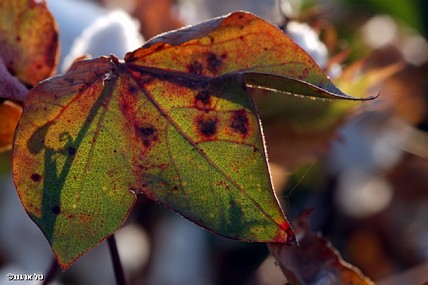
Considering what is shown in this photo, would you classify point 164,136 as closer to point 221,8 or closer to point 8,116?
point 8,116

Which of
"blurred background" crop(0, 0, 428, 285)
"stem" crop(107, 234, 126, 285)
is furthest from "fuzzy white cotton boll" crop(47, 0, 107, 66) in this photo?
"stem" crop(107, 234, 126, 285)

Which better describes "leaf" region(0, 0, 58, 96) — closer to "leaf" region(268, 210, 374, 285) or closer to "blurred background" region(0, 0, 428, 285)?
"blurred background" region(0, 0, 428, 285)

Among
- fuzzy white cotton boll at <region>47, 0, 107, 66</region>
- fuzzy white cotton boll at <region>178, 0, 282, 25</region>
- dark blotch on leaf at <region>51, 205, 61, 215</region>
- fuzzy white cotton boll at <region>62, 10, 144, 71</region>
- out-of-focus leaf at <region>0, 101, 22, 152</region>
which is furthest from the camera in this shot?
fuzzy white cotton boll at <region>178, 0, 282, 25</region>

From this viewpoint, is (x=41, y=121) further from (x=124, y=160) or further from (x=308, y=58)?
(x=308, y=58)

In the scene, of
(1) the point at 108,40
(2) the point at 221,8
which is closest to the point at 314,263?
(1) the point at 108,40

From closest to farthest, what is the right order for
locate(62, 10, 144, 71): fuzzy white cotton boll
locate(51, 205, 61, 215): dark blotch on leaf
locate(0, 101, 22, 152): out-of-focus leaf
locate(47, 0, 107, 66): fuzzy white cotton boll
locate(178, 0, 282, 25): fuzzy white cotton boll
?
locate(51, 205, 61, 215): dark blotch on leaf < locate(0, 101, 22, 152): out-of-focus leaf < locate(62, 10, 144, 71): fuzzy white cotton boll < locate(47, 0, 107, 66): fuzzy white cotton boll < locate(178, 0, 282, 25): fuzzy white cotton boll

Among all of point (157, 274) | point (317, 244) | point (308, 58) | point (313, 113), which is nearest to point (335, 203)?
point (157, 274)

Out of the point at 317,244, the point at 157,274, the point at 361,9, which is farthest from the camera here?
the point at 361,9

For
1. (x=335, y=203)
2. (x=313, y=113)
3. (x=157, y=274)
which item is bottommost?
(x=335, y=203)
